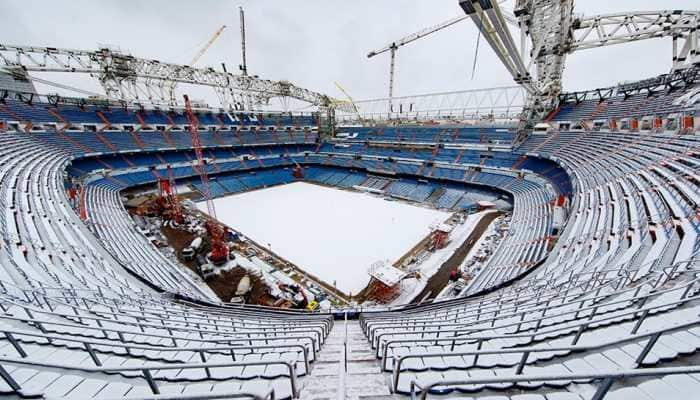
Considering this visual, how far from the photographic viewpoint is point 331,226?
2195 centimetres

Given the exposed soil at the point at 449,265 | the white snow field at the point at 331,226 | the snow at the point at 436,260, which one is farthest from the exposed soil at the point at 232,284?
the exposed soil at the point at 449,265

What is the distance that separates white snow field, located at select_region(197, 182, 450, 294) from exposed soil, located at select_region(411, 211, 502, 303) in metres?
2.89

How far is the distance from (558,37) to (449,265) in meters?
24.6

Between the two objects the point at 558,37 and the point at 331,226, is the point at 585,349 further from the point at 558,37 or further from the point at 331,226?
the point at 558,37

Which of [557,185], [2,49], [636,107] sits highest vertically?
[2,49]

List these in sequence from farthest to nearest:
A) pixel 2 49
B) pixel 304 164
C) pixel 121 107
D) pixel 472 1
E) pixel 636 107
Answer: pixel 304 164 → pixel 121 107 → pixel 2 49 → pixel 636 107 → pixel 472 1

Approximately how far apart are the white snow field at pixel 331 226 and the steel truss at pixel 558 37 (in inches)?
526

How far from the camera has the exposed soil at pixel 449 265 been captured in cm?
1373

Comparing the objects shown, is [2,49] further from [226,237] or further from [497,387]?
[497,387]

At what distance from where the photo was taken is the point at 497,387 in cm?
274

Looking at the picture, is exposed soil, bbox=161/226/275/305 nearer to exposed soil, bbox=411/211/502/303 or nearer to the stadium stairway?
exposed soil, bbox=411/211/502/303

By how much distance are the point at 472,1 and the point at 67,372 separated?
46.0 ft

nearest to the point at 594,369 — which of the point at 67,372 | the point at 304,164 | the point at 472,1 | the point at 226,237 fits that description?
the point at 67,372

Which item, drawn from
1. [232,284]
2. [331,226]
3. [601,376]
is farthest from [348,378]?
[331,226]
